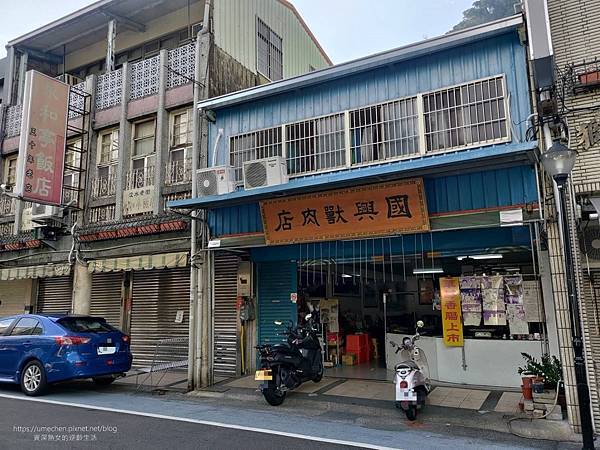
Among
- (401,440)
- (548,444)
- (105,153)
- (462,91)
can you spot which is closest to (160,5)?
(105,153)

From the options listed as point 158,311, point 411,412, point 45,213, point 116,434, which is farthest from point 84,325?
point 411,412

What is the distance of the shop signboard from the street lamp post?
157 inches

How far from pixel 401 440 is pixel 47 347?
6.93 meters

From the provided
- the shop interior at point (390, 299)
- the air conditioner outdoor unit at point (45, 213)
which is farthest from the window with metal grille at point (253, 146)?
the air conditioner outdoor unit at point (45, 213)

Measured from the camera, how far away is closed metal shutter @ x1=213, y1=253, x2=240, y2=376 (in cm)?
1152

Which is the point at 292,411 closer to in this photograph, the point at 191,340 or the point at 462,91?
the point at 191,340

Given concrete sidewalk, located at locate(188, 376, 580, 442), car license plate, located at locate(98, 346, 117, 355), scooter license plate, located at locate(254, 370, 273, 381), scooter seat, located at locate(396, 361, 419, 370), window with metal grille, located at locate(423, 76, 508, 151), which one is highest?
window with metal grille, located at locate(423, 76, 508, 151)

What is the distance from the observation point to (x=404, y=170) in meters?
7.78

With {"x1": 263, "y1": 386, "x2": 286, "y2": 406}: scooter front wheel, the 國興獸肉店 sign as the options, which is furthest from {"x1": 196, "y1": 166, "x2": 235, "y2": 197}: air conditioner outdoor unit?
{"x1": 263, "y1": 386, "x2": 286, "y2": 406}: scooter front wheel

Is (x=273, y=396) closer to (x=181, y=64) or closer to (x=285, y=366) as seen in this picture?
(x=285, y=366)

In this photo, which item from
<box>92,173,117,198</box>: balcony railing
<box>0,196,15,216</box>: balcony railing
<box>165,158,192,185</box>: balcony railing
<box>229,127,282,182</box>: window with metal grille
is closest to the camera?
<box>229,127,282,182</box>: window with metal grille

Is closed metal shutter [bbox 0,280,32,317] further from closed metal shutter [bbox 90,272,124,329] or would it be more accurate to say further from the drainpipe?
the drainpipe

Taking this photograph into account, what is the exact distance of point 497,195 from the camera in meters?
8.08

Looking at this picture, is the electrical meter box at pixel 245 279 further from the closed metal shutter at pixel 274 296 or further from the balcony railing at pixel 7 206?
the balcony railing at pixel 7 206
